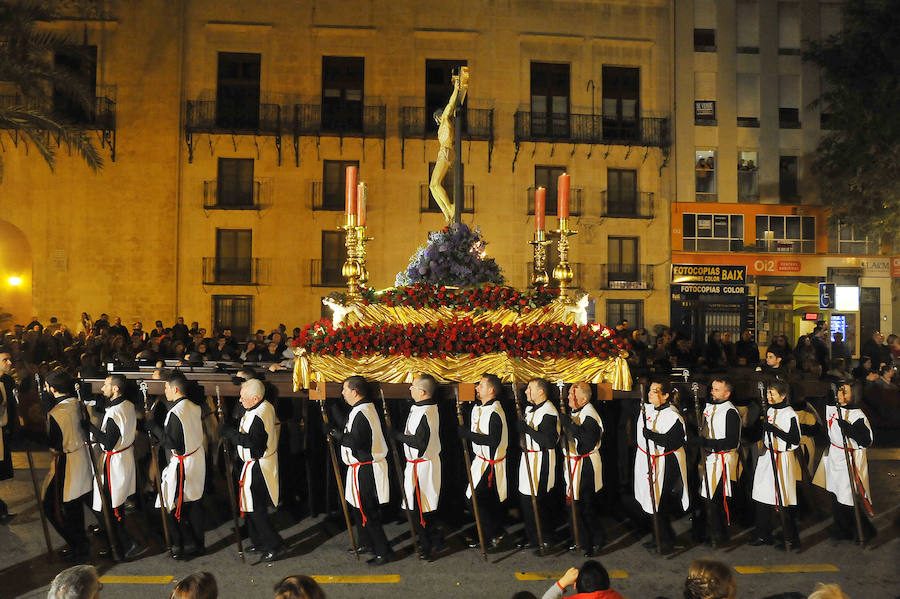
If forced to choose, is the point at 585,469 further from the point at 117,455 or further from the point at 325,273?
the point at 325,273

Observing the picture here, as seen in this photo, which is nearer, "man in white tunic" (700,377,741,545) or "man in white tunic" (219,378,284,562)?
"man in white tunic" (219,378,284,562)

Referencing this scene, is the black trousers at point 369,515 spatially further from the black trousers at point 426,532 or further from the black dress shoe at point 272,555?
the black dress shoe at point 272,555

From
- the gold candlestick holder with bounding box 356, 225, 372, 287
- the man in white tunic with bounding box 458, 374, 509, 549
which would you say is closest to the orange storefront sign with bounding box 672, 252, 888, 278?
the gold candlestick holder with bounding box 356, 225, 372, 287

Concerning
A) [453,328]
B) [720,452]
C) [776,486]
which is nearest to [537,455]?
[453,328]

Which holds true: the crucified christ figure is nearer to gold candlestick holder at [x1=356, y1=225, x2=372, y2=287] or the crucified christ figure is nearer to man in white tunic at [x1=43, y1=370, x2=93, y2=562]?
gold candlestick holder at [x1=356, y1=225, x2=372, y2=287]

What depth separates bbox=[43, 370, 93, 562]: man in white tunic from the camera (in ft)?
25.2

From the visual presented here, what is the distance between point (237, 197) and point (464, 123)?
878cm

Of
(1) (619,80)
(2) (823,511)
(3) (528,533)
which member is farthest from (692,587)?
(1) (619,80)

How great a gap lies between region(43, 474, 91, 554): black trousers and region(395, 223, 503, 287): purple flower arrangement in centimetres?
455

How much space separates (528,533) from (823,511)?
4.20 meters

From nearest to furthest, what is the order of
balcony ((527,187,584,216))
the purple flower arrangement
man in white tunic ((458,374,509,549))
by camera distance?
man in white tunic ((458,374,509,549)) → the purple flower arrangement → balcony ((527,187,584,216))

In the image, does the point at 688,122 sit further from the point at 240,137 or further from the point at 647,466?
the point at 647,466

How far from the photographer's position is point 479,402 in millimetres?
8539

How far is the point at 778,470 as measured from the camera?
821cm
